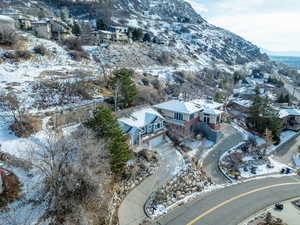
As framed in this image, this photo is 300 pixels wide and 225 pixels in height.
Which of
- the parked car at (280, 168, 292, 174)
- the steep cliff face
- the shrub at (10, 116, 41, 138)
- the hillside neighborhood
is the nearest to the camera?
the hillside neighborhood

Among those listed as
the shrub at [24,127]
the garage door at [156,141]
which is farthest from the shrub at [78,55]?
the garage door at [156,141]

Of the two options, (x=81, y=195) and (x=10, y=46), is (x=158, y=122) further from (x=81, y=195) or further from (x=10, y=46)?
(x=10, y=46)

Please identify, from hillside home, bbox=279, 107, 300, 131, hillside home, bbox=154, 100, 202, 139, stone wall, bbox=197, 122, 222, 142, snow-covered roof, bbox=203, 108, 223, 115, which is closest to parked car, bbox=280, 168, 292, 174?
stone wall, bbox=197, 122, 222, 142

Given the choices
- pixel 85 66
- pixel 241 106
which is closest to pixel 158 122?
pixel 85 66

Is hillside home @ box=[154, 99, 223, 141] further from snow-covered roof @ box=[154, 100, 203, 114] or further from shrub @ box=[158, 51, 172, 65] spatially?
shrub @ box=[158, 51, 172, 65]

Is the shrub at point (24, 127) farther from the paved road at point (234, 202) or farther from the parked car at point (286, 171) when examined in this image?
the parked car at point (286, 171)
